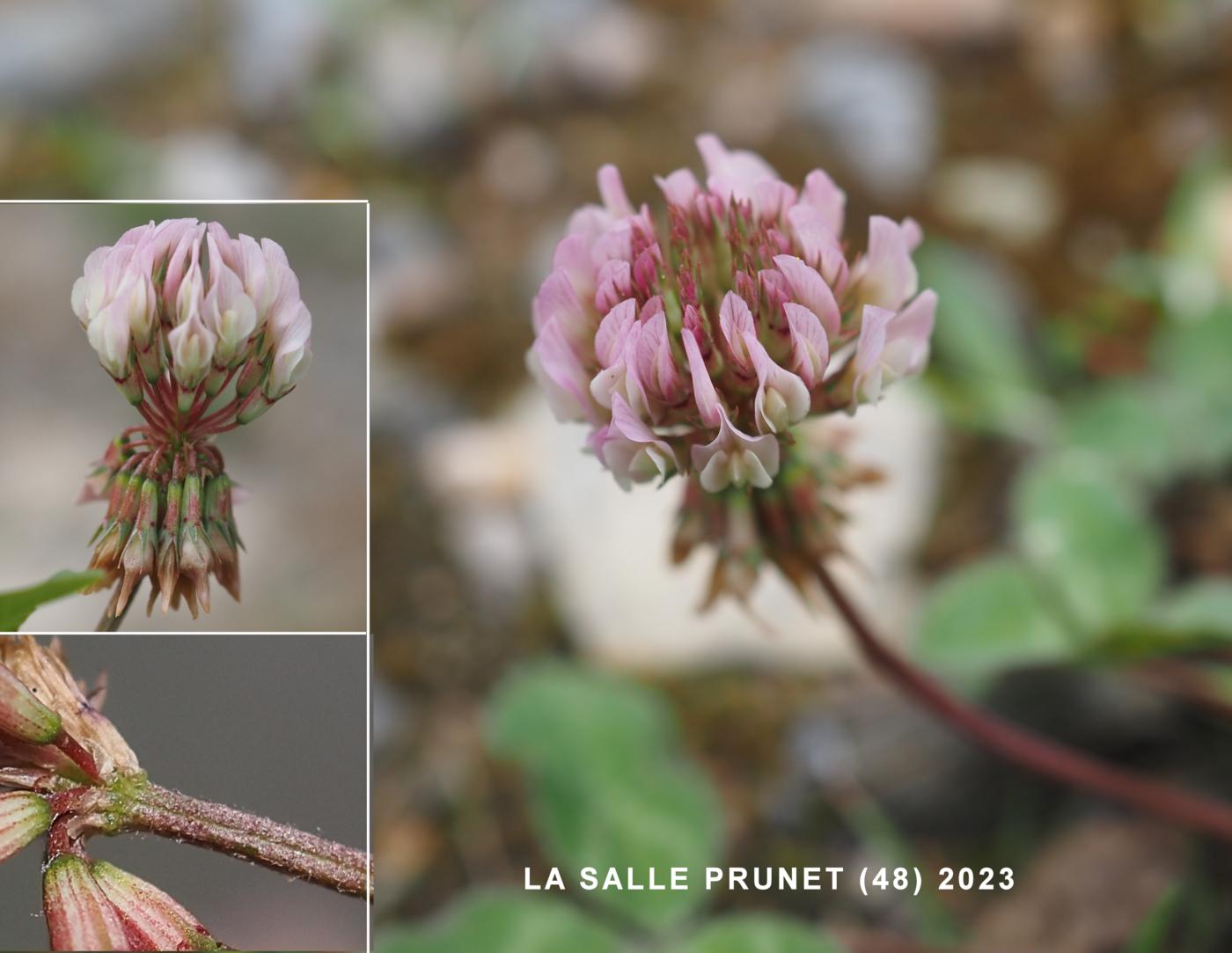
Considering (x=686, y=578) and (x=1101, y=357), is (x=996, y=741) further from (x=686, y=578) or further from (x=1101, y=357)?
(x=1101, y=357)

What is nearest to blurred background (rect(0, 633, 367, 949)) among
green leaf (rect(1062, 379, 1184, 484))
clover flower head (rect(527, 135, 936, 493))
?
clover flower head (rect(527, 135, 936, 493))

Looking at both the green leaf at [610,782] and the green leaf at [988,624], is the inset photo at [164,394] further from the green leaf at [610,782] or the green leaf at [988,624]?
the green leaf at [988,624]

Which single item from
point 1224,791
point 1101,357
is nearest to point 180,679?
point 1224,791

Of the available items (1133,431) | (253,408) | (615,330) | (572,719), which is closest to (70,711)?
(253,408)

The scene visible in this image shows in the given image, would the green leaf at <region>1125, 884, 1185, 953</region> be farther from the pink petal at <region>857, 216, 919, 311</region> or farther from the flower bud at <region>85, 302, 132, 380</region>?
the flower bud at <region>85, 302, 132, 380</region>

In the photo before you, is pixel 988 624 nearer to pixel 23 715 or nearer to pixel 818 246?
pixel 818 246

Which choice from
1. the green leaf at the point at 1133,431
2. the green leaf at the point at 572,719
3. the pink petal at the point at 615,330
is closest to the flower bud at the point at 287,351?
the pink petal at the point at 615,330
